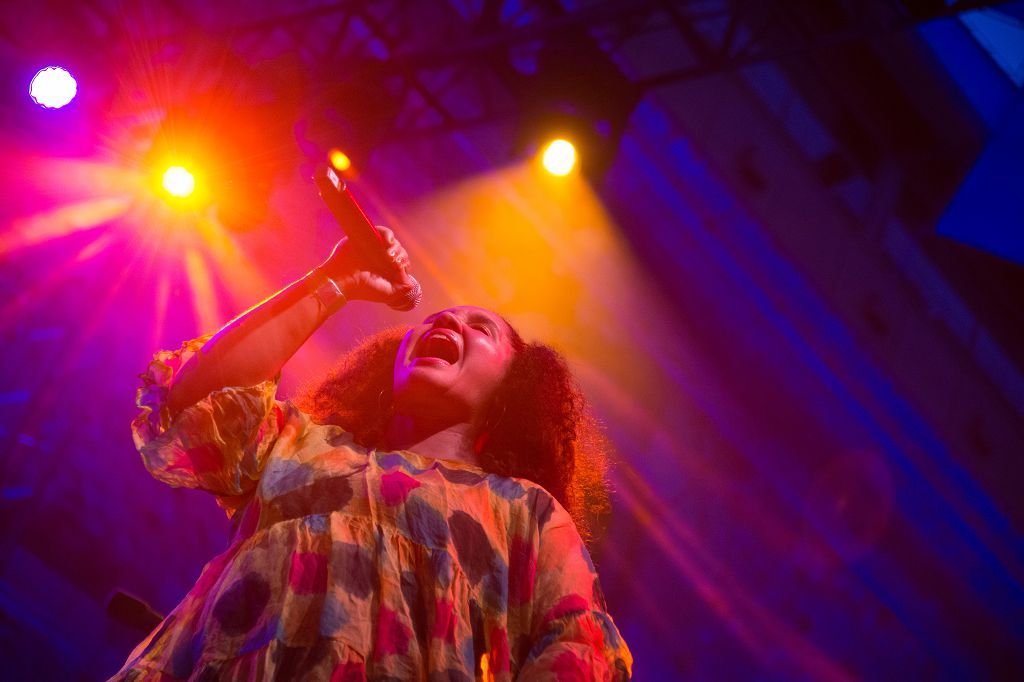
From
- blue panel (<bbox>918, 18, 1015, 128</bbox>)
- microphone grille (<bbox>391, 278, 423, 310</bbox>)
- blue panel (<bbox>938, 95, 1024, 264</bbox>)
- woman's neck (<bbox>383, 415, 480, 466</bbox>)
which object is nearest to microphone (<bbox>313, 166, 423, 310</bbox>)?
microphone grille (<bbox>391, 278, 423, 310</bbox>)

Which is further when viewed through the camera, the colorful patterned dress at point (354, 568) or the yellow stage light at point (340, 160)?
the yellow stage light at point (340, 160)

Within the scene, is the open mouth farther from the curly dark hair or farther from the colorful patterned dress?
the colorful patterned dress

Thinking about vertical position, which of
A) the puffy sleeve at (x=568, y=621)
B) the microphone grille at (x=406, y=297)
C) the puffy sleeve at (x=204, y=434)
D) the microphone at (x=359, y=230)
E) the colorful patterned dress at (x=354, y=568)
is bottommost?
the puffy sleeve at (x=568, y=621)

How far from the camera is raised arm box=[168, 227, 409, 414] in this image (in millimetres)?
1377

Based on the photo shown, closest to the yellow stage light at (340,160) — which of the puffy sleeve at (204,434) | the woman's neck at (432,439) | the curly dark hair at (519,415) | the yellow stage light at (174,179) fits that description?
the yellow stage light at (174,179)

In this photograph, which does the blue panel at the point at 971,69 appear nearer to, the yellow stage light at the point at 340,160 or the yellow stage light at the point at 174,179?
the yellow stage light at the point at 340,160

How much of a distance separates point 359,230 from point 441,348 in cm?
38

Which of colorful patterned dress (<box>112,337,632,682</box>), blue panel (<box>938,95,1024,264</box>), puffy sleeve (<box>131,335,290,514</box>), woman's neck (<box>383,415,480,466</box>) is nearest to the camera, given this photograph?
colorful patterned dress (<box>112,337,632,682</box>)

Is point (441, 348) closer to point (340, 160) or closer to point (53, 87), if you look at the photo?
point (340, 160)

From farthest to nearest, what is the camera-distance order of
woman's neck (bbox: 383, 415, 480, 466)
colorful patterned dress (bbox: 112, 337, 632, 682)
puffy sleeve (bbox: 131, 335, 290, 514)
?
woman's neck (bbox: 383, 415, 480, 466) → puffy sleeve (bbox: 131, 335, 290, 514) → colorful patterned dress (bbox: 112, 337, 632, 682)

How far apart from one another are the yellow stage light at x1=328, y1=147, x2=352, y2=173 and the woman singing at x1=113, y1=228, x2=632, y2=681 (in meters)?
1.63

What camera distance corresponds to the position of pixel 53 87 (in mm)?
2908

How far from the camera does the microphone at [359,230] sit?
1431mm

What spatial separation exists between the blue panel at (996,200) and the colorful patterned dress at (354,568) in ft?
15.0
